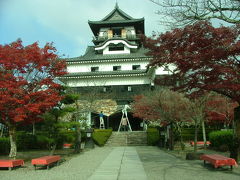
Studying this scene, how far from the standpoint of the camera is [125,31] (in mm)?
44875

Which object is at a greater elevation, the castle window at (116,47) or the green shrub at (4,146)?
the castle window at (116,47)

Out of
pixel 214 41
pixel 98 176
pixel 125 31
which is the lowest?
pixel 98 176

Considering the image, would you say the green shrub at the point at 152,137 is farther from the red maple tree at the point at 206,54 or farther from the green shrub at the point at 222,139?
the red maple tree at the point at 206,54

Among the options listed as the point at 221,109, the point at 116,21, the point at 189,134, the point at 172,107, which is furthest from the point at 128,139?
the point at 116,21

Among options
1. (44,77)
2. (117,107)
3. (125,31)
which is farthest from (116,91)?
(44,77)

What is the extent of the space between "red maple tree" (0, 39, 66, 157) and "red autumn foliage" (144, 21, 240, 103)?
629cm

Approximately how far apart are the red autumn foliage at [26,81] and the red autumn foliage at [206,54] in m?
6.29

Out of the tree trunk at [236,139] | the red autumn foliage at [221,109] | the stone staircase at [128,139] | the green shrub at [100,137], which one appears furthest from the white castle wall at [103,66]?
the tree trunk at [236,139]

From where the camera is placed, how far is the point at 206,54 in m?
10.3

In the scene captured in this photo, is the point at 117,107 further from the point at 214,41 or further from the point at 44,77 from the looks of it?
the point at 214,41

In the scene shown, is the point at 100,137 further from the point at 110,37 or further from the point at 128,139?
the point at 110,37

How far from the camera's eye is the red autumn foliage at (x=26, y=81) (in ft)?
43.1

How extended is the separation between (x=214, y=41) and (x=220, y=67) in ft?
3.37

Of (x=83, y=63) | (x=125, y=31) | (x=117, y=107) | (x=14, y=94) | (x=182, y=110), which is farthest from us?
(x=125, y=31)
